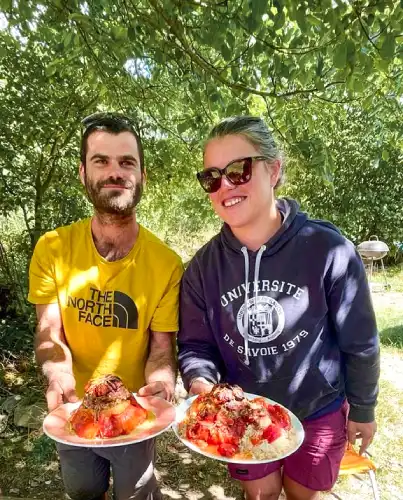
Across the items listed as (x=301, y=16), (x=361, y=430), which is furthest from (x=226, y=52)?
(x=361, y=430)

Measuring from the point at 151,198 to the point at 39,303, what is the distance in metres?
5.28

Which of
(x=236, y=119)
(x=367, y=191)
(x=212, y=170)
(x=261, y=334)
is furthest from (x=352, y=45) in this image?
(x=367, y=191)

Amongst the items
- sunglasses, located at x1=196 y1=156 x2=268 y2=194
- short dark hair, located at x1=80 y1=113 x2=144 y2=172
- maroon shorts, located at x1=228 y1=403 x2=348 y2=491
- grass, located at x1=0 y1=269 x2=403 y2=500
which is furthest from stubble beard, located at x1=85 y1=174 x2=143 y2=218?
grass, located at x1=0 y1=269 x2=403 y2=500

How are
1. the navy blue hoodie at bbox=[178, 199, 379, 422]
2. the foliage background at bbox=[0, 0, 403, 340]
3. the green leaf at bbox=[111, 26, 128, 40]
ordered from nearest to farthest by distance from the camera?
1. the navy blue hoodie at bbox=[178, 199, 379, 422]
2. the foliage background at bbox=[0, 0, 403, 340]
3. the green leaf at bbox=[111, 26, 128, 40]

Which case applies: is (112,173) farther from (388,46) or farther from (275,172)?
(388,46)

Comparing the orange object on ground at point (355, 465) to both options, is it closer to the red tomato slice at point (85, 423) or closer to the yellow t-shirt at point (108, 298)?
the yellow t-shirt at point (108, 298)

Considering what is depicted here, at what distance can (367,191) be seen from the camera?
13398 millimetres

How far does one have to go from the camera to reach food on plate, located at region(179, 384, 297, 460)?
192 cm

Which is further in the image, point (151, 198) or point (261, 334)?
point (151, 198)

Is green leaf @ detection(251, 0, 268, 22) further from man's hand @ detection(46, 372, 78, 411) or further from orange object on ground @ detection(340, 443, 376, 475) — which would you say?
orange object on ground @ detection(340, 443, 376, 475)

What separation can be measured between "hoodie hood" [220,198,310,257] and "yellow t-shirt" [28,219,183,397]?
371 mm

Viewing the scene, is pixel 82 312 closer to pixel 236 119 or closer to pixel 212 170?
pixel 212 170

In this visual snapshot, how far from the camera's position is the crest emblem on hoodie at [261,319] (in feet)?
7.01

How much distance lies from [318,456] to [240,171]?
1424 millimetres
